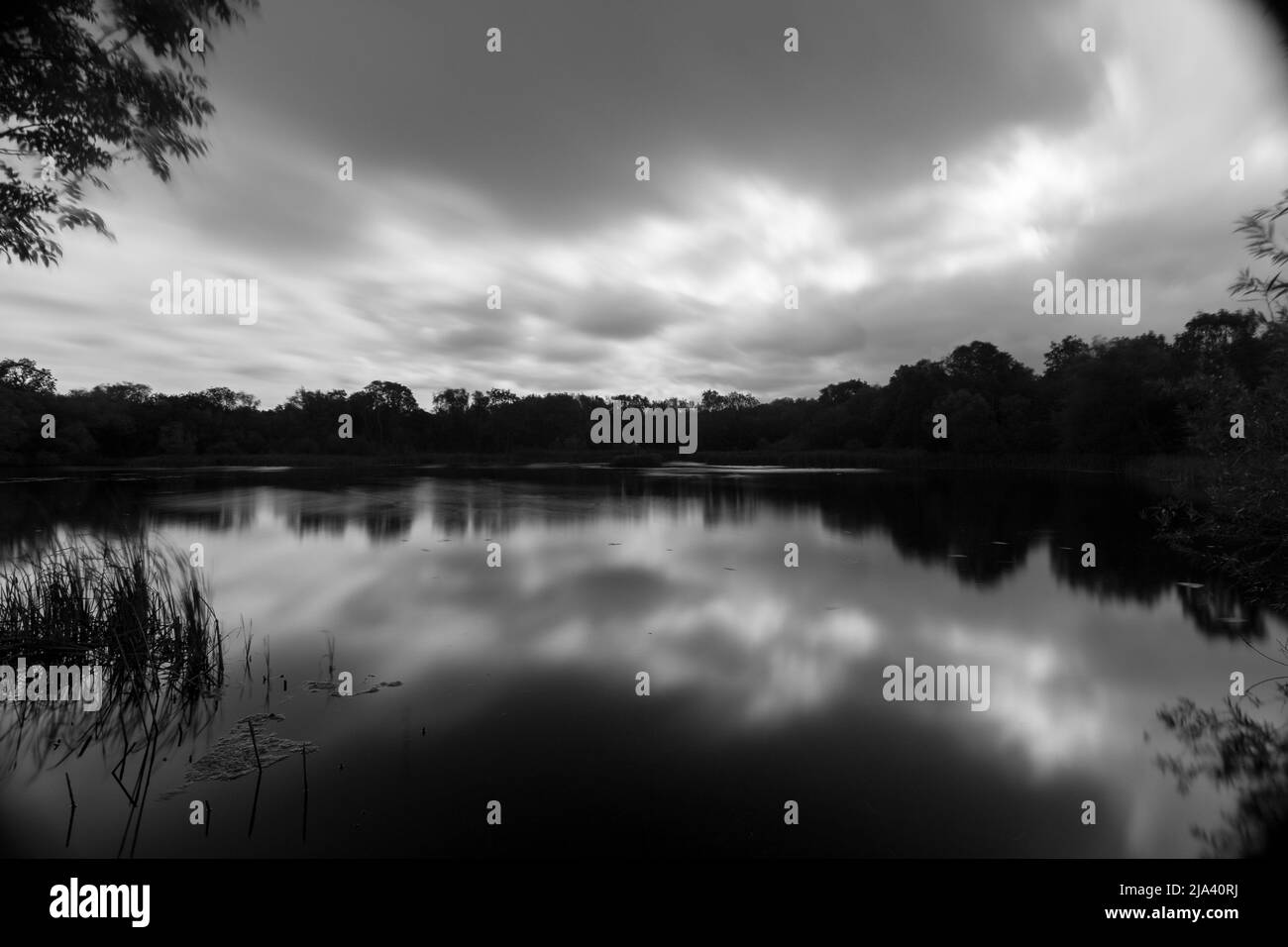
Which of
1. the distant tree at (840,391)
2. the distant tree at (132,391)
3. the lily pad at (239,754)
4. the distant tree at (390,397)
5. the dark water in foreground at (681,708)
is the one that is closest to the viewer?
the dark water in foreground at (681,708)

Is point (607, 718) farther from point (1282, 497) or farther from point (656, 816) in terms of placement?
point (1282, 497)

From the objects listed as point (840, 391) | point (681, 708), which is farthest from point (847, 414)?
point (681, 708)

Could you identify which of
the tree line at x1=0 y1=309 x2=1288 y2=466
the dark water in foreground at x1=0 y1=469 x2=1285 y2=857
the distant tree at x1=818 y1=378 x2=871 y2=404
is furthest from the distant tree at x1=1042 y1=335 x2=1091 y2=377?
the dark water in foreground at x1=0 y1=469 x2=1285 y2=857

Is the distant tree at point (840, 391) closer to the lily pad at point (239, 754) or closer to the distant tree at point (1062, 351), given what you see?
the distant tree at point (1062, 351)

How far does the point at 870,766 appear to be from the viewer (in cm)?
388

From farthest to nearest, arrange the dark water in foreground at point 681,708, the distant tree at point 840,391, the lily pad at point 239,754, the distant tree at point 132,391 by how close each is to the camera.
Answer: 1. the distant tree at point 840,391
2. the distant tree at point 132,391
3. the lily pad at point 239,754
4. the dark water in foreground at point 681,708

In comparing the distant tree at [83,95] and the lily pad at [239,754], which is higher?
the distant tree at [83,95]

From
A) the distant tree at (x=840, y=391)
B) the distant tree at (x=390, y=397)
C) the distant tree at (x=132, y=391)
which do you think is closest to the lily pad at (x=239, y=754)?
the distant tree at (x=132, y=391)

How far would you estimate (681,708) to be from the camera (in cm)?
480

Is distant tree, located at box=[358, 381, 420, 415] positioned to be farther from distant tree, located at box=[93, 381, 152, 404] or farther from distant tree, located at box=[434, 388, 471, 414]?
distant tree, located at box=[93, 381, 152, 404]

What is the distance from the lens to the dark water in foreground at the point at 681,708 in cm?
316

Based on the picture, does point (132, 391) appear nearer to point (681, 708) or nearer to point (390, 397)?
point (390, 397)
